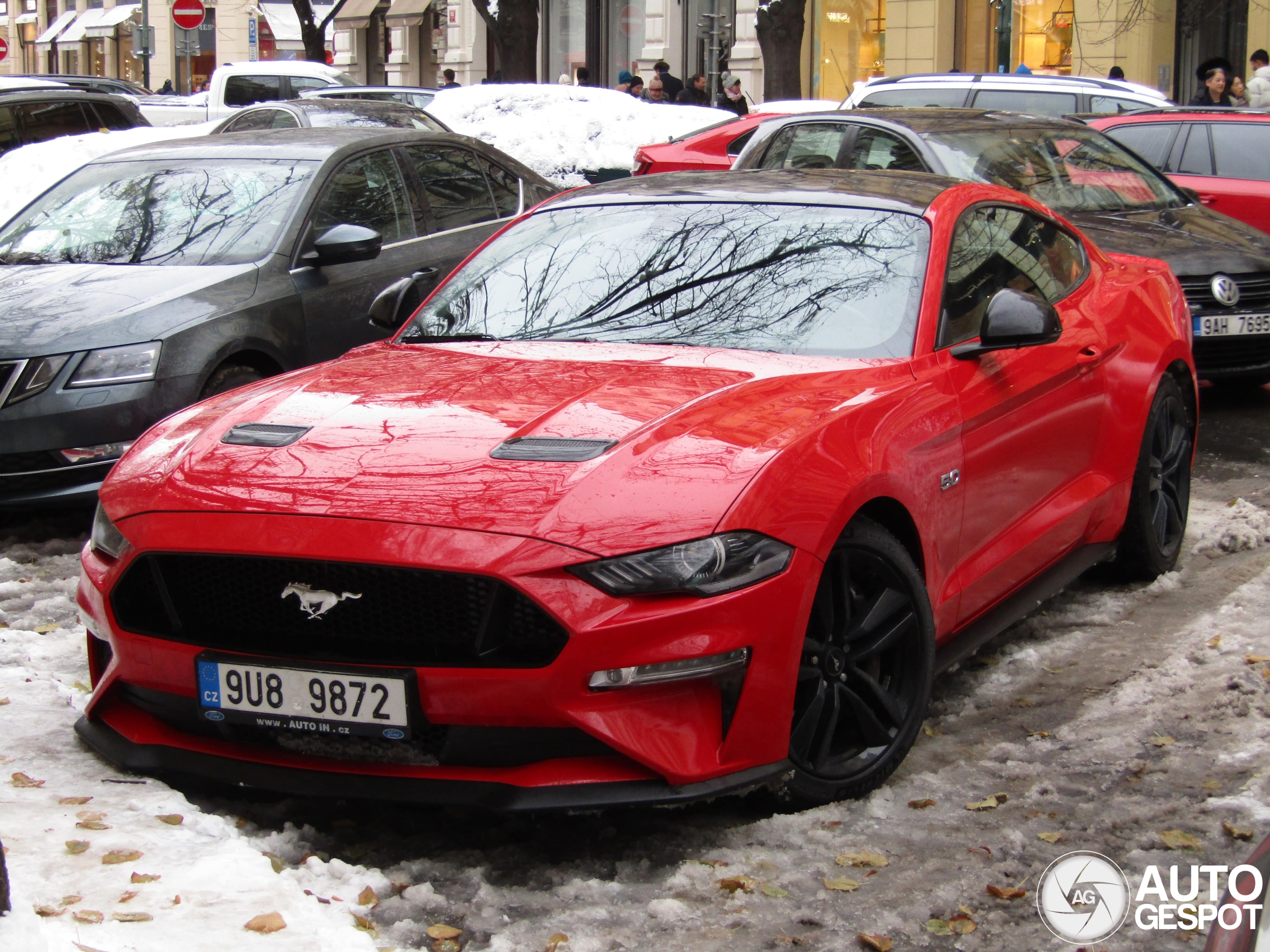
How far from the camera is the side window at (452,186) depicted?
28.3 ft

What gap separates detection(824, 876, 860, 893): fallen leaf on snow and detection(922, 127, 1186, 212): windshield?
19.5 ft

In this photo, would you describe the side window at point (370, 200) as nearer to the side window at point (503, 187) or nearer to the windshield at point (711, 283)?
the side window at point (503, 187)

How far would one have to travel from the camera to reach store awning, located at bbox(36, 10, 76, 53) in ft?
214

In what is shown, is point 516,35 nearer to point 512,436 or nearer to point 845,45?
point 845,45

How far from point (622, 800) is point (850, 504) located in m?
0.88

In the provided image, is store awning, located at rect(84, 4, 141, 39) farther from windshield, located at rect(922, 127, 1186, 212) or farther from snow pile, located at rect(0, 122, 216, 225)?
windshield, located at rect(922, 127, 1186, 212)

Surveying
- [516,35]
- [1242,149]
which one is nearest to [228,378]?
[1242,149]

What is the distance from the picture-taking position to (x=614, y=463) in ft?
11.8

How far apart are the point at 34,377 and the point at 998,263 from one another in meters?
3.72

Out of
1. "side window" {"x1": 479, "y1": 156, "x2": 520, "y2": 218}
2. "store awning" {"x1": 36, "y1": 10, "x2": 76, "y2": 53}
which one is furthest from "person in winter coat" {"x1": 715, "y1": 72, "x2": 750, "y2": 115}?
"store awning" {"x1": 36, "y1": 10, "x2": 76, "y2": 53}

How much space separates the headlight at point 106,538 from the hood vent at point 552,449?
909 mm

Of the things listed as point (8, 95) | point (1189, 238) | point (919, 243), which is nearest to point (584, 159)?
point (8, 95)

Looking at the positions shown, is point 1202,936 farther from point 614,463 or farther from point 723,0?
point 723,0

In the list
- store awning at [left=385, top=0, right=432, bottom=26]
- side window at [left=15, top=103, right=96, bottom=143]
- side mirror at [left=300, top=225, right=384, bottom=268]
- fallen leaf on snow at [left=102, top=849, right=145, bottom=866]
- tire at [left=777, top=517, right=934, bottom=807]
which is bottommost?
fallen leaf on snow at [left=102, top=849, right=145, bottom=866]
